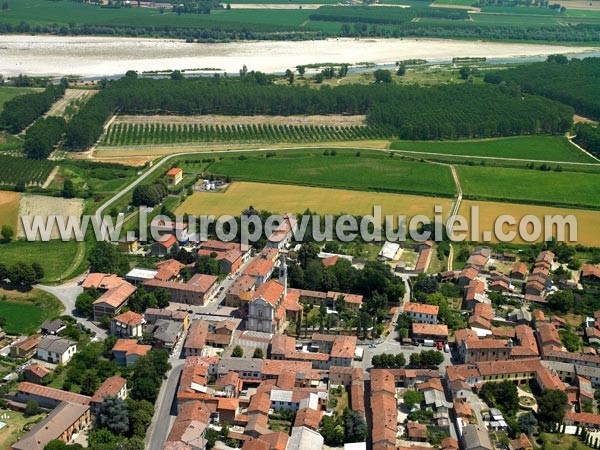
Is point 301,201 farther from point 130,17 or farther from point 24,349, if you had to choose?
point 130,17

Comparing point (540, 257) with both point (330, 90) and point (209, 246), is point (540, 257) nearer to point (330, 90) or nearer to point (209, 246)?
point (209, 246)

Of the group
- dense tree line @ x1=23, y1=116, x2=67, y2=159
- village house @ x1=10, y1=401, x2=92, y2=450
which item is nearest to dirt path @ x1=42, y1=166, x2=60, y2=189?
dense tree line @ x1=23, y1=116, x2=67, y2=159

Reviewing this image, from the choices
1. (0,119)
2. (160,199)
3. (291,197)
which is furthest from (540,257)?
(0,119)

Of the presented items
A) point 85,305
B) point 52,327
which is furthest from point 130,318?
point 52,327

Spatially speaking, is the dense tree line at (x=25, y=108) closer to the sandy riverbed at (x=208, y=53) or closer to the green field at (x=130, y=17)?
the sandy riverbed at (x=208, y=53)

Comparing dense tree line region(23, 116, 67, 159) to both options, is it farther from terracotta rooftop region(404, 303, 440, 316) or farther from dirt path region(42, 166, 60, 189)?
terracotta rooftop region(404, 303, 440, 316)
